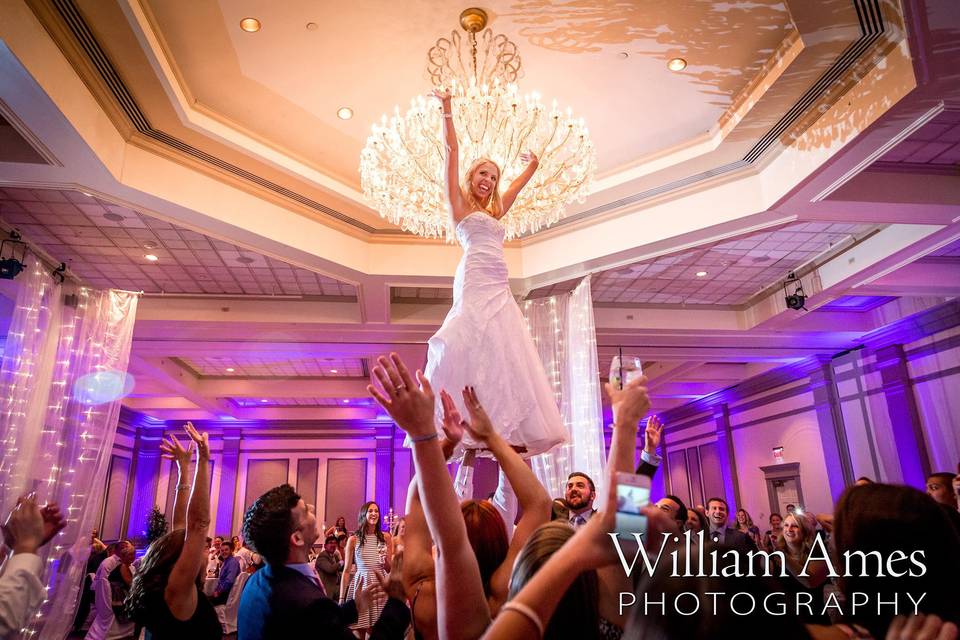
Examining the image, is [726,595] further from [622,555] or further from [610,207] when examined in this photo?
[610,207]

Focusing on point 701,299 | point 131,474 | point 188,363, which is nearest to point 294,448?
point 131,474

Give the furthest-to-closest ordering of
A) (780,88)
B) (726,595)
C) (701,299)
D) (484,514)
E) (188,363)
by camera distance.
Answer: (188,363)
(701,299)
(780,88)
(484,514)
(726,595)

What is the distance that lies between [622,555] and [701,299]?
26.6 feet

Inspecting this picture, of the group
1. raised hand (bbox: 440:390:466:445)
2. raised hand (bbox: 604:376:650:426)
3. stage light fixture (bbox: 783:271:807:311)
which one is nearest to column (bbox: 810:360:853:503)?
stage light fixture (bbox: 783:271:807:311)

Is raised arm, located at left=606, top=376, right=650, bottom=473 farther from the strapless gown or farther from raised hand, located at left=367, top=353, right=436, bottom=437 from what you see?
the strapless gown

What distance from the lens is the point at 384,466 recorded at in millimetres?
15109

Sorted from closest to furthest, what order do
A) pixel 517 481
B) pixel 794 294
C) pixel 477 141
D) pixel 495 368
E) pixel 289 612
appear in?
pixel 517 481, pixel 289 612, pixel 495 368, pixel 477 141, pixel 794 294

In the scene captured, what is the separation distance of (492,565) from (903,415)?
9.44 meters

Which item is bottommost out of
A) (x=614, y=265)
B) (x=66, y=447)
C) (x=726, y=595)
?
(x=726, y=595)

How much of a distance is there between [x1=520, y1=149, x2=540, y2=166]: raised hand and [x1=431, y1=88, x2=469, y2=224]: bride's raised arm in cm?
53

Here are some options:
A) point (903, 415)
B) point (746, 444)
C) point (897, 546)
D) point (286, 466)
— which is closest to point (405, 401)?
point (897, 546)

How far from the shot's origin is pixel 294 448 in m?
15.4

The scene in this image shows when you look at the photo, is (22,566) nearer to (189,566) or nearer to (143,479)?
(189,566)

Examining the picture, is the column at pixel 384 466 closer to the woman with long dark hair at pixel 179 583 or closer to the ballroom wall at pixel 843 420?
the ballroom wall at pixel 843 420
